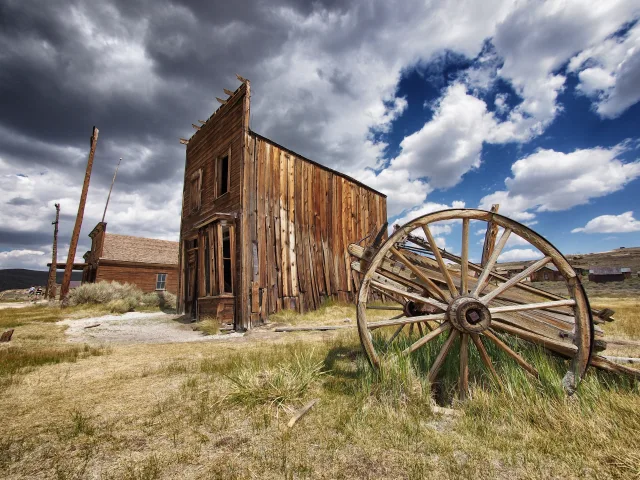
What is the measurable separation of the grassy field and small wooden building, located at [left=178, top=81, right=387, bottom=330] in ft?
19.1

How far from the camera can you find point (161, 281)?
2333 cm

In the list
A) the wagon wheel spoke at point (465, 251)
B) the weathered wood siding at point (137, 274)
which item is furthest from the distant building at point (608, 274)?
the weathered wood siding at point (137, 274)

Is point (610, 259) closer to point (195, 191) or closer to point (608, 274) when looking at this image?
point (608, 274)

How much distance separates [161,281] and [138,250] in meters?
3.03

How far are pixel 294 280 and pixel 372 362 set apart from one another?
777 cm

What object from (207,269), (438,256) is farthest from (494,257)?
(207,269)

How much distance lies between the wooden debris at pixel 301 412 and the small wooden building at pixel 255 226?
21.7ft

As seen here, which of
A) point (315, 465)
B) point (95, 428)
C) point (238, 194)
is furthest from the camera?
point (238, 194)

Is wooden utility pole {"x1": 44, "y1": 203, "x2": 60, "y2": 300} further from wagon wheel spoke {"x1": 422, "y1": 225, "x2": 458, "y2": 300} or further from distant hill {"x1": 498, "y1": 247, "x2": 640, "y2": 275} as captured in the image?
distant hill {"x1": 498, "y1": 247, "x2": 640, "y2": 275}

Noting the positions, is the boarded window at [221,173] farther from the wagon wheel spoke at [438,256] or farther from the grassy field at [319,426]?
the wagon wheel spoke at [438,256]

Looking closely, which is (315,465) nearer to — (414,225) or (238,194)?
(414,225)

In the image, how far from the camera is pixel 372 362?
9.82 ft

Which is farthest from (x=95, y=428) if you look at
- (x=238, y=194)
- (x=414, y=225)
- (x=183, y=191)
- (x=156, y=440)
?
(x=183, y=191)

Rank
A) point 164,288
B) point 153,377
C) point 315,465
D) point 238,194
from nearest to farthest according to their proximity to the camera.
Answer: point 315,465 < point 153,377 < point 238,194 < point 164,288
